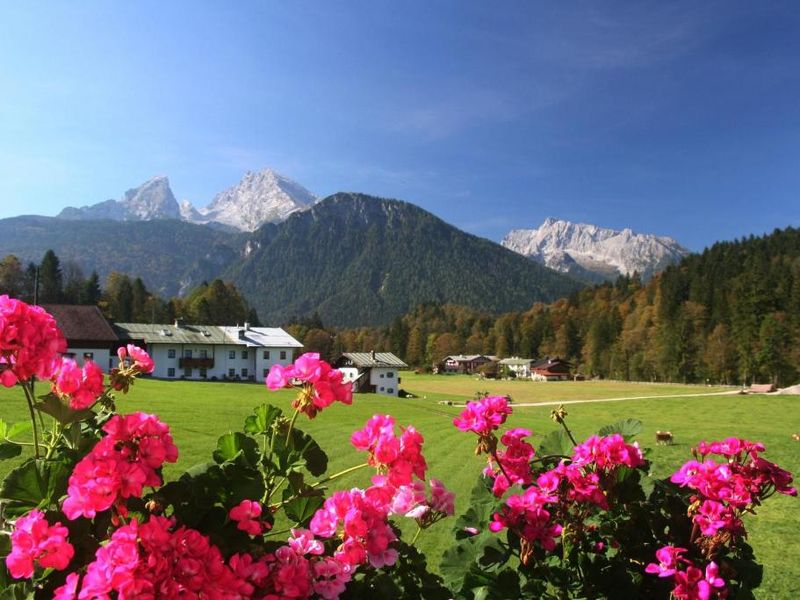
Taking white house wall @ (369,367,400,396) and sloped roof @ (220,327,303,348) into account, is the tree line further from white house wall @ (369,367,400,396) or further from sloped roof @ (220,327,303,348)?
white house wall @ (369,367,400,396)

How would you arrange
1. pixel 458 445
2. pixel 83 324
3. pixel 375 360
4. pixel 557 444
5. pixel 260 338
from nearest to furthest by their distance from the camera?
pixel 557 444 < pixel 458 445 < pixel 83 324 < pixel 375 360 < pixel 260 338

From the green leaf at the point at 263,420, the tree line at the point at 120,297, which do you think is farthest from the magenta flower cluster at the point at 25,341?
the tree line at the point at 120,297

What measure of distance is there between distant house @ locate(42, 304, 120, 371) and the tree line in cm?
3081

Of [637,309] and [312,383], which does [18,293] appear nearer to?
[312,383]

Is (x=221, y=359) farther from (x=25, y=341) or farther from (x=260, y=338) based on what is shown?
(x=25, y=341)

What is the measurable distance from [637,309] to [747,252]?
85.5 ft

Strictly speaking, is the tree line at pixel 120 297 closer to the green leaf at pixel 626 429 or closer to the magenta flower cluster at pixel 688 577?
the green leaf at pixel 626 429

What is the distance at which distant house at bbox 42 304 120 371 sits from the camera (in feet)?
172

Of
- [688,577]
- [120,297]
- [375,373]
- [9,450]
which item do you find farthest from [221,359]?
[688,577]

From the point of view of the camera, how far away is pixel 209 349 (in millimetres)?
58469

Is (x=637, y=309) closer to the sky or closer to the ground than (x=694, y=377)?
closer to the sky

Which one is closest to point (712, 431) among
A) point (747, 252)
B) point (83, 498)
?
point (83, 498)

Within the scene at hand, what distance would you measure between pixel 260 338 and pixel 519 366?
82.3m

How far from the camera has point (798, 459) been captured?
1586 cm
